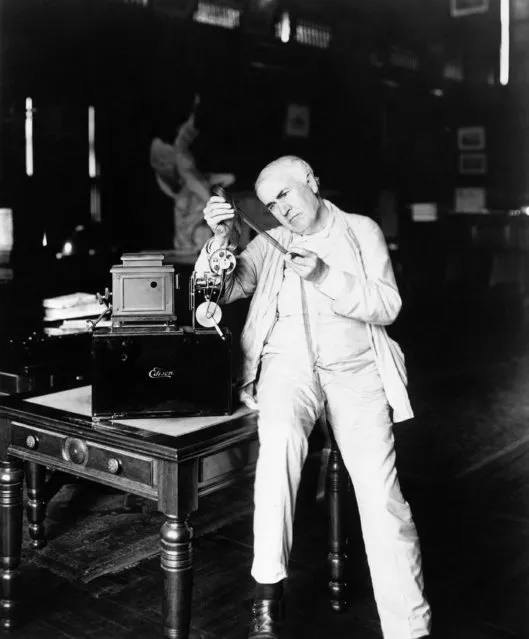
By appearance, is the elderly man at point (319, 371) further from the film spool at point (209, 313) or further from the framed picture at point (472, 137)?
the framed picture at point (472, 137)

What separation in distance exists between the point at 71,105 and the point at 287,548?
4.81m

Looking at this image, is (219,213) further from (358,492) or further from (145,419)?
(358,492)

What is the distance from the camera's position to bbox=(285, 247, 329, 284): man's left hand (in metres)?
2.28

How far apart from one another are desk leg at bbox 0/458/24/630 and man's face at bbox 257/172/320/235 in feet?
3.87

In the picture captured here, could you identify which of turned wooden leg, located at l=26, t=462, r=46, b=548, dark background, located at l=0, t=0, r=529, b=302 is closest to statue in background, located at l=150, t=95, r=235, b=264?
dark background, located at l=0, t=0, r=529, b=302

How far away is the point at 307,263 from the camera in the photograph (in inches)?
90.0

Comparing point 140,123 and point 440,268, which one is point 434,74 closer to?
point 440,268

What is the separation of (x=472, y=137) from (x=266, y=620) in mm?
10440

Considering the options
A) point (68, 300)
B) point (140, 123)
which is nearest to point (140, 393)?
point (68, 300)

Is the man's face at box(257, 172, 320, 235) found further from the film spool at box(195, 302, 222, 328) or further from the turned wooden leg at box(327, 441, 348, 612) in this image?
the turned wooden leg at box(327, 441, 348, 612)

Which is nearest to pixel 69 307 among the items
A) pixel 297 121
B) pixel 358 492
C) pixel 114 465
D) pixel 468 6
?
pixel 114 465

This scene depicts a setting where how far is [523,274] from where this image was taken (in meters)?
10.9

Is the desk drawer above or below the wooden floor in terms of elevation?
above

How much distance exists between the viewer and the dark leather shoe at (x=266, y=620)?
2123mm
